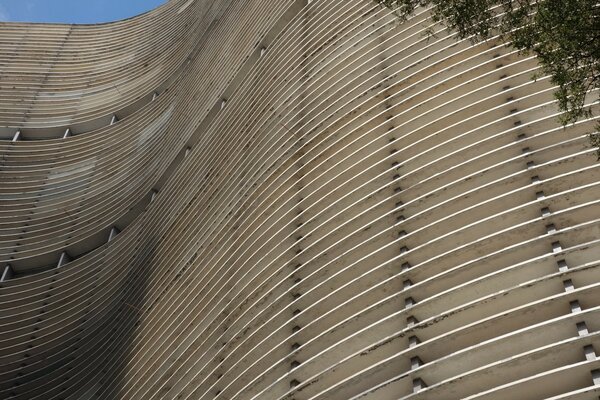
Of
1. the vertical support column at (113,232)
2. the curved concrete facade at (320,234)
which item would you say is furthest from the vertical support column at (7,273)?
the vertical support column at (113,232)

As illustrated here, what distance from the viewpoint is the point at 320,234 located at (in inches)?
342

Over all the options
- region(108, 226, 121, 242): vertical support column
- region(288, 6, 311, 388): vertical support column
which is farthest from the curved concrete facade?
region(108, 226, 121, 242): vertical support column

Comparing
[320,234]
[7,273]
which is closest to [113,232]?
[7,273]

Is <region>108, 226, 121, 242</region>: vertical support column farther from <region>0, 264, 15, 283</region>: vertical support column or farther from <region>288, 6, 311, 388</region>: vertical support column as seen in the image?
<region>288, 6, 311, 388</region>: vertical support column

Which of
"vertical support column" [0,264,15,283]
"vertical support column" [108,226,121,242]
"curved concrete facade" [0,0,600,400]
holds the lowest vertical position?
"curved concrete facade" [0,0,600,400]

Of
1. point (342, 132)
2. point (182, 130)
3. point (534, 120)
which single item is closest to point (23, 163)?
point (182, 130)

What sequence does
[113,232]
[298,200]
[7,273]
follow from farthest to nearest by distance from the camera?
[7,273]
[113,232]
[298,200]

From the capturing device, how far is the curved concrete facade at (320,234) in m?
6.11

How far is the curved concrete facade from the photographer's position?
20.0ft

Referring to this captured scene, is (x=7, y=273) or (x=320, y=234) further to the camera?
(x=7, y=273)

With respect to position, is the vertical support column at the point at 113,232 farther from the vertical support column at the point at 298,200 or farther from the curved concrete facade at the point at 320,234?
the vertical support column at the point at 298,200

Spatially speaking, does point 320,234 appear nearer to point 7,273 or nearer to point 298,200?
point 298,200

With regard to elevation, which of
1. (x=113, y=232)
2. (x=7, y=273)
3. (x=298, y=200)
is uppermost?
(x=113, y=232)

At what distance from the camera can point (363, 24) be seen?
11.4 m
